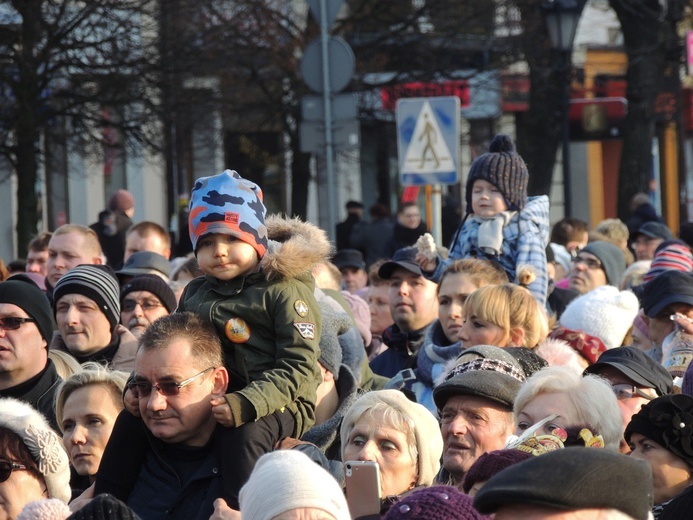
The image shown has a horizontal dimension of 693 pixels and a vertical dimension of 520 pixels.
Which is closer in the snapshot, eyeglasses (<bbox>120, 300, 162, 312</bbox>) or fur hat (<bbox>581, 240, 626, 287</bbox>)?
eyeglasses (<bbox>120, 300, 162, 312</bbox>)

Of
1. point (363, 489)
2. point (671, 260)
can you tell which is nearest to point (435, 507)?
point (363, 489)

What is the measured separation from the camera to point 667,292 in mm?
7824

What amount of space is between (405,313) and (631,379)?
280 cm

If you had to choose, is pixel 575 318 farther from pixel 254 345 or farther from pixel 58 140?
pixel 58 140

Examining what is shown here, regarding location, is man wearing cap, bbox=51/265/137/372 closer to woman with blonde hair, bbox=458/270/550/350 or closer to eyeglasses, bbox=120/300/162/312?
eyeglasses, bbox=120/300/162/312

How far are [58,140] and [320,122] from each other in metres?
9.12

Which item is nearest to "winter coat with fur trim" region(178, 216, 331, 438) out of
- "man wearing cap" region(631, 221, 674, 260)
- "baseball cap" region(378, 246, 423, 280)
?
"baseball cap" region(378, 246, 423, 280)

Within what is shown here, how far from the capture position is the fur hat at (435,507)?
3.60 metres

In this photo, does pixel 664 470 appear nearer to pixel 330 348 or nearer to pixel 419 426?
pixel 419 426

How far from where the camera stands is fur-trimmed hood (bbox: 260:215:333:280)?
5.37m

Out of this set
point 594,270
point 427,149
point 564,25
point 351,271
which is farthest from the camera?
point 564,25

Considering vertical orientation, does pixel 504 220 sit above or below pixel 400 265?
above

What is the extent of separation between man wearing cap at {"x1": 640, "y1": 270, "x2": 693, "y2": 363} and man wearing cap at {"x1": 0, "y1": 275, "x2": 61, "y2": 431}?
10.1 feet

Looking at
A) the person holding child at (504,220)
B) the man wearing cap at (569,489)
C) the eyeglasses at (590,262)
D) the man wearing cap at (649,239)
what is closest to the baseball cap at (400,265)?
the person holding child at (504,220)
